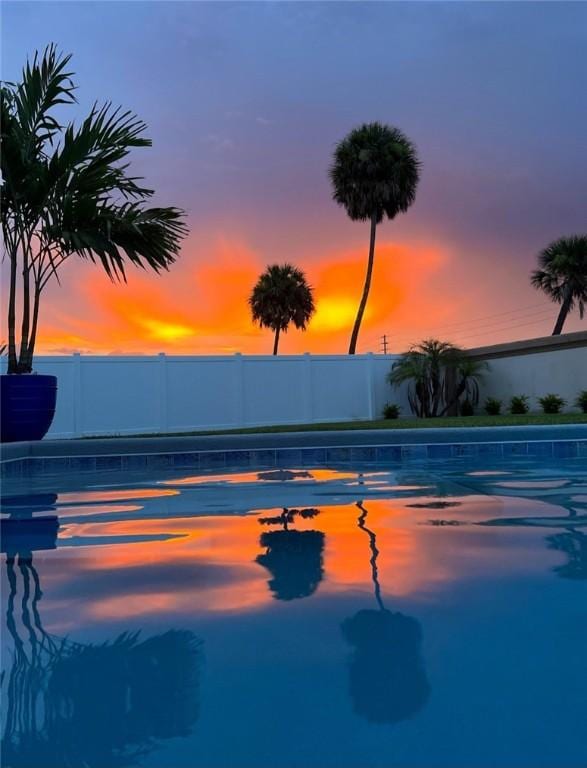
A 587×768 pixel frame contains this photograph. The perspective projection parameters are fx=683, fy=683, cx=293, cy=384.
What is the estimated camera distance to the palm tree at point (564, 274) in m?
22.8

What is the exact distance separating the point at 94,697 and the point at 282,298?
2695 centimetres

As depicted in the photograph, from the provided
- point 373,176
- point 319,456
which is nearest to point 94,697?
point 319,456

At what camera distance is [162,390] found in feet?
48.1

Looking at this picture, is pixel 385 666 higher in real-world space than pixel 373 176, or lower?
lower

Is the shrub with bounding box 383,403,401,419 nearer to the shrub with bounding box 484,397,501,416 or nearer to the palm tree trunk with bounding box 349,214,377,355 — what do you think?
the shrub with bounding box 484,397,501,416

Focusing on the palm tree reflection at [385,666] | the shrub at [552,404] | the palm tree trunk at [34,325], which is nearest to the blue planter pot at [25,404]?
the palm tree trunk at [34,325]

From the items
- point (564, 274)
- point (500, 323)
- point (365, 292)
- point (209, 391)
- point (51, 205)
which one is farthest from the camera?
point (564, 274)

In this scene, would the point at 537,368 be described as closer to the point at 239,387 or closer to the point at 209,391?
the point at 239,387

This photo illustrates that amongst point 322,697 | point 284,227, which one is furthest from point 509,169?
point 322,697

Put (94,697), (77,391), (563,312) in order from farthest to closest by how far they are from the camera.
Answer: (563,312) < (77,391) < (94,697)

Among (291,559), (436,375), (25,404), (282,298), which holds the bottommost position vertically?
(291,559)

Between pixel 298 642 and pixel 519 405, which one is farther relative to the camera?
pixel 519 405

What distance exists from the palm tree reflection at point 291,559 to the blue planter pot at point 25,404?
518 cm

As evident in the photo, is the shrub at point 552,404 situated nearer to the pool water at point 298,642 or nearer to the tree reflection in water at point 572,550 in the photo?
the pool water at point 298,642
